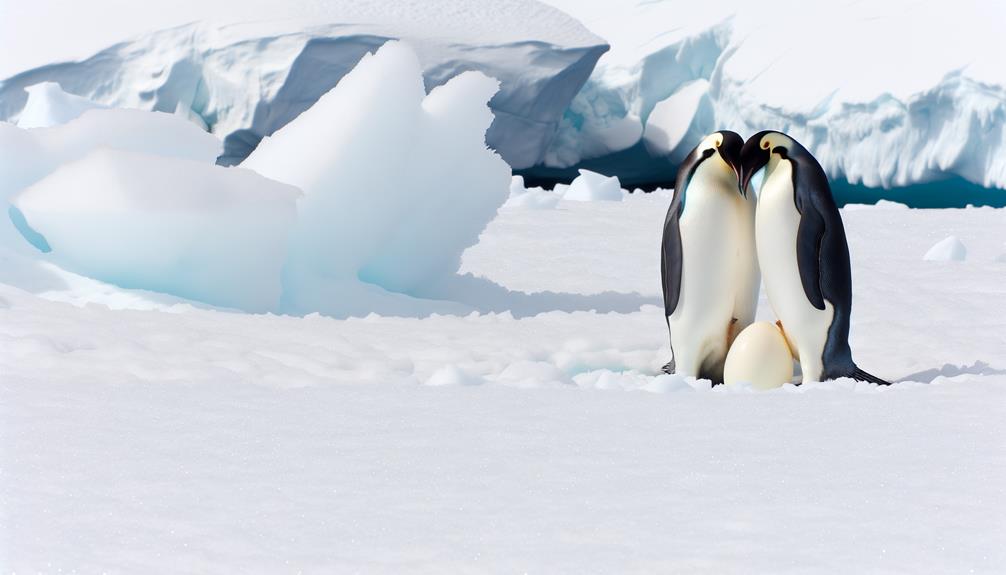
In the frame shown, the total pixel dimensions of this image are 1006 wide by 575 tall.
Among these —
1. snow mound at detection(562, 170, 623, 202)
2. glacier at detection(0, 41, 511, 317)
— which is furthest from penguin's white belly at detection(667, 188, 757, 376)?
snow mound at detection(562, 170, 623, 202)

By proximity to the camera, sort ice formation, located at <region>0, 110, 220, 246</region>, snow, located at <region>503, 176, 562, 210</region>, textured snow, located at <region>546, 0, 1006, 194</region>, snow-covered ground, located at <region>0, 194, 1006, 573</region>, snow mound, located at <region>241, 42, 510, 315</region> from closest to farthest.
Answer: snow-covered ground, located at <region>0, 194, 1006, 573</region>, snow mound, located at <region>241, 42, 510, 315</region>, ice formation, located at <region>0, 110, 220, 246</region>, snow, located at <region>503, 176, 562, 210</region>, textured snow, located at <region>546, 0, 1006, 194</region>

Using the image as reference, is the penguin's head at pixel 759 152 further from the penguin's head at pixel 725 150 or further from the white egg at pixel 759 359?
the white egg at pixel 759 359

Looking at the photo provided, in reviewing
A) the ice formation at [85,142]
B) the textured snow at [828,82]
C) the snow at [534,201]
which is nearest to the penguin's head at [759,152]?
the ice formation at [85,142]

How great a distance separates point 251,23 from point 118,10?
1.78m

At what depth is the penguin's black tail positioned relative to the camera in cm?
330

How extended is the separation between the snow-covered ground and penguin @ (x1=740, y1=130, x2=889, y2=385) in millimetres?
229

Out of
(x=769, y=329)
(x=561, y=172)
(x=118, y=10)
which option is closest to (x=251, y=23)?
(x=118, y=10)

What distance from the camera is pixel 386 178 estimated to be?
16.2 feet

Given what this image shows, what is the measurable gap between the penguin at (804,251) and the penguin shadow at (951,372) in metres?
0.14

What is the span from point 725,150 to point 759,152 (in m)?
0.09

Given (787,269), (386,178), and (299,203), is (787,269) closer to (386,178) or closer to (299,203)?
(386,178)

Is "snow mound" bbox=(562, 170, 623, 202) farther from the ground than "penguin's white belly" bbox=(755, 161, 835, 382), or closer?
closer

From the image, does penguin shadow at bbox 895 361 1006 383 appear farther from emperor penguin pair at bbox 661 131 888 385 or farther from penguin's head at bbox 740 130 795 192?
penguin's head at bbox 740 130 795 192

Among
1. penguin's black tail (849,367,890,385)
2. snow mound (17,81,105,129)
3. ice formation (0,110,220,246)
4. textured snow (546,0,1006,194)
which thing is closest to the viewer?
penguin's black tail (849,367,890,385)
